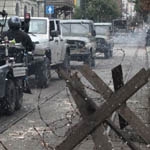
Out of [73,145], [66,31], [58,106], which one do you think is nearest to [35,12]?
[66,31]

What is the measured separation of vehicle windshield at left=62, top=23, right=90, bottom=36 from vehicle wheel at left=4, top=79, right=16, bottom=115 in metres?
13.9

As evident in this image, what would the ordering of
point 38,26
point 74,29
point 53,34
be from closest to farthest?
point 53,34 → point 38,26 → point 74,29

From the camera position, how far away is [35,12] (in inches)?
2034

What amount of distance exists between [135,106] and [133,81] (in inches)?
288

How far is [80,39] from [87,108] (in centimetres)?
2008

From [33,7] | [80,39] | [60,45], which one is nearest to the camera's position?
[60,45]

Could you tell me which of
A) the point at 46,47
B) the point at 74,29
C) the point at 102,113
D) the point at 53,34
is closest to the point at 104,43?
the point at 74,29

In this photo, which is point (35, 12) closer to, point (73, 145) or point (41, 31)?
point (41, 31)

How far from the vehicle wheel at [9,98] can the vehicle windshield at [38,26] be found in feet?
21.7

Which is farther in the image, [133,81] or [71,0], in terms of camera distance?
[71,0]

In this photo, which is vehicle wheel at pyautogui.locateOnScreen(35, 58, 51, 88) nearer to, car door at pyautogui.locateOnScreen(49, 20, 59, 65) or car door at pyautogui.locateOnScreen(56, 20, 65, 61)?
Result: car door at pyautogui.locateOnScreen(49, 20, 59, 65)

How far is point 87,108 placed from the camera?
3.67 m

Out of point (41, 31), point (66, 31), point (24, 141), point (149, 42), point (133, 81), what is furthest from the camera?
point (149, 42)

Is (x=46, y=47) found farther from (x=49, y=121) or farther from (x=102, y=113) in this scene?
(x=102, y=113)
